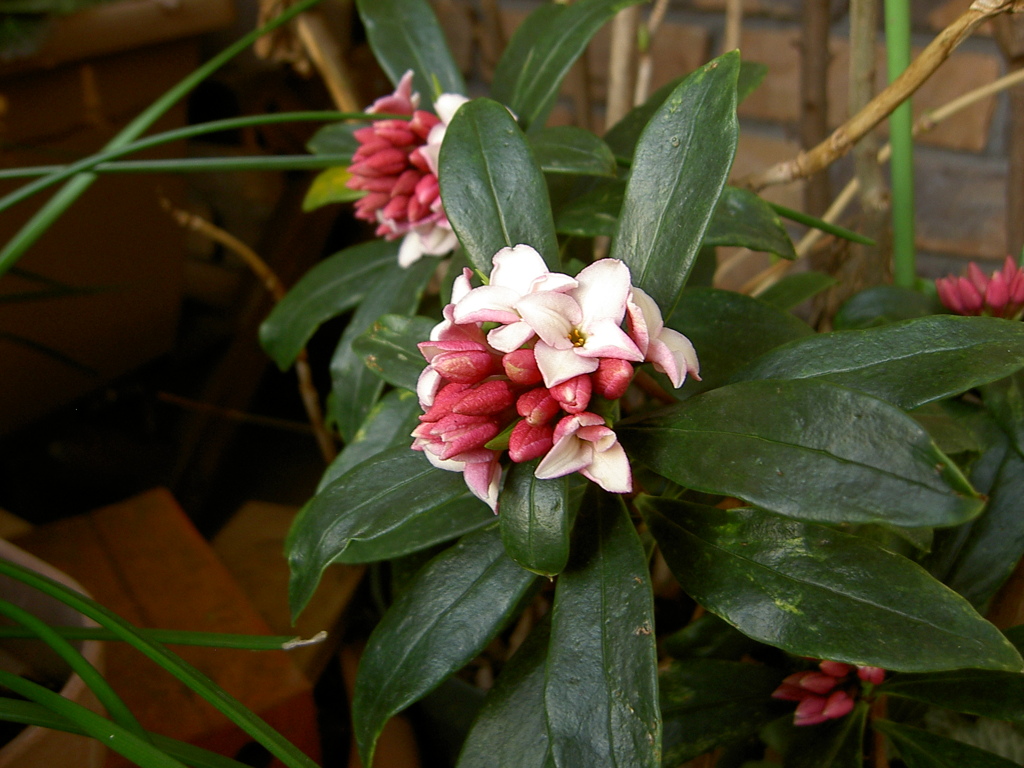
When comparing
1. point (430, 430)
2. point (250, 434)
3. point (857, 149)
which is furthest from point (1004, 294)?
point (250, 434)

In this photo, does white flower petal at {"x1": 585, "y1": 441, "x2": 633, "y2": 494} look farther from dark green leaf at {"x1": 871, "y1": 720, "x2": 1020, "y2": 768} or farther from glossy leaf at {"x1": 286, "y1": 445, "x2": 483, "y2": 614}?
dark green leaf at {"x1": 871, "y1": 720, "x2": 1020, "y2": 768}

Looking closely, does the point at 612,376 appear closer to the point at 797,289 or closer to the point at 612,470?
the point at 612,470

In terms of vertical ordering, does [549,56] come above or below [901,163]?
above

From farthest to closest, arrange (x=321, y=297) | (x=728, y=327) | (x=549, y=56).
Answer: (x=321, y=297) → (x=549, y=56) → (x=728, y=327)

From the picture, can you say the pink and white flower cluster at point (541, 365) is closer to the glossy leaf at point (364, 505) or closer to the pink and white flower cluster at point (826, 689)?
the glossy leaf at point (364, 505)

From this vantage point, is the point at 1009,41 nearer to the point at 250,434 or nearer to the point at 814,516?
the point at 814,516

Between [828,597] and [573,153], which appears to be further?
[573,153]

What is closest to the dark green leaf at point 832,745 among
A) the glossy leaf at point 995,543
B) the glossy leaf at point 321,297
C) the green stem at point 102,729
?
the glossy leaf at point 995,543

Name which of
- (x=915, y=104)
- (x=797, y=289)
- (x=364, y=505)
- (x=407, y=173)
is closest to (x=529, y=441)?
(x=364, y=505)
